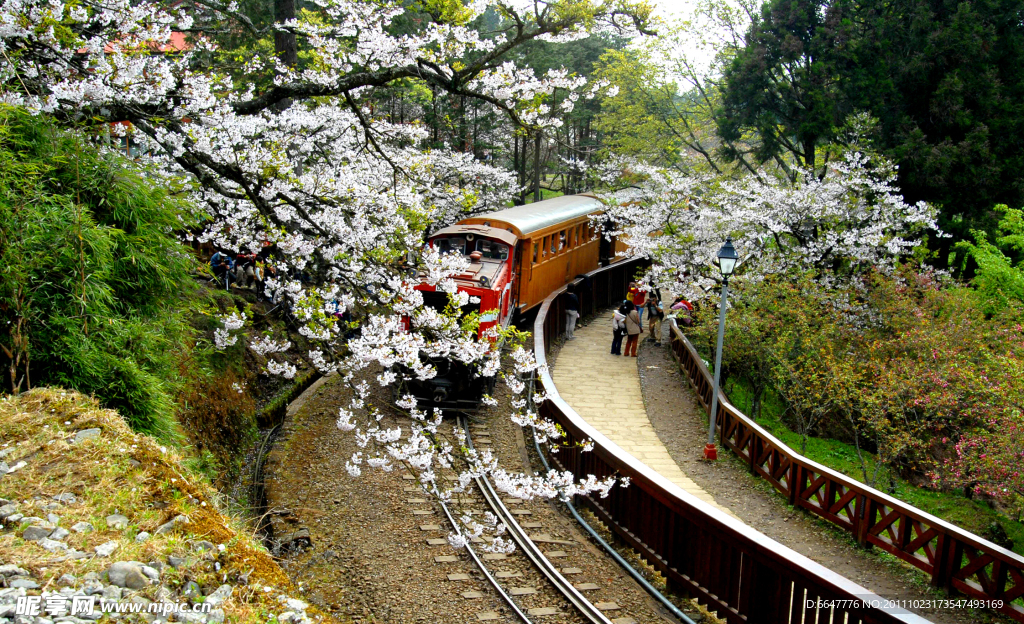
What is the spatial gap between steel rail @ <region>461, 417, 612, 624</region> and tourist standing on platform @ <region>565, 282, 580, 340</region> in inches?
358

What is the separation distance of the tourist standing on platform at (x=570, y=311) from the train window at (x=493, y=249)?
13.1 feet

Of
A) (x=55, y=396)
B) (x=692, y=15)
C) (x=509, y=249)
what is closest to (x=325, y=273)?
(x=55, y=396)

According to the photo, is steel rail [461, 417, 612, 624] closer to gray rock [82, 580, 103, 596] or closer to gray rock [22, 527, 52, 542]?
gray rock [82, 580, 103, 596]

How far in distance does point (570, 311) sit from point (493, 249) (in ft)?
14.1

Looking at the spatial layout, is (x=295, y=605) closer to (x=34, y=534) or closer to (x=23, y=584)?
(x=23, y=584)

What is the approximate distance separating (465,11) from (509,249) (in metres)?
8.32

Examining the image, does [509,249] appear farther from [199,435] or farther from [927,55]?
[927,55]

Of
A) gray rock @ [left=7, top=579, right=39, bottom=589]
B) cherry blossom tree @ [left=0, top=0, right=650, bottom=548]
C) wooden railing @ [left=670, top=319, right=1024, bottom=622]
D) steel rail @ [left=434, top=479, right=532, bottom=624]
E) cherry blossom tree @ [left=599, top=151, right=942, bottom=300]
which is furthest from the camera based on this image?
cherry blossom tree @ [left=599, top=151, right=942, bottom=300]

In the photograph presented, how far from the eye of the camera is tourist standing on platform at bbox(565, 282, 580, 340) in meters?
18.8

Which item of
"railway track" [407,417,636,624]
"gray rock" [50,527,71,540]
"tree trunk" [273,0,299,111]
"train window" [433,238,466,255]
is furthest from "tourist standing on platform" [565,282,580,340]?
"gray rock" [50,527,71,540]

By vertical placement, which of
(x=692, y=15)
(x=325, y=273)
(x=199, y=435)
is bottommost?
(x=199, y=435)

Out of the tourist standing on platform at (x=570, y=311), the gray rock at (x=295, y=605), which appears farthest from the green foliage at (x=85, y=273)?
the tourist standing on platform at (x=570, y=311)

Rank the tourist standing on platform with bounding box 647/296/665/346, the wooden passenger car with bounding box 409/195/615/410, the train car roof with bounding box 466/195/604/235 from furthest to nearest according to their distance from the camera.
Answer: the tourist standing on platform with bounding box 647/296/665/346, the train car roof with bounding box 466/195/604/235, the wooden passenger car with bounding box 409/195/615/410

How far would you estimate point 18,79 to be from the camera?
6.46 meters
